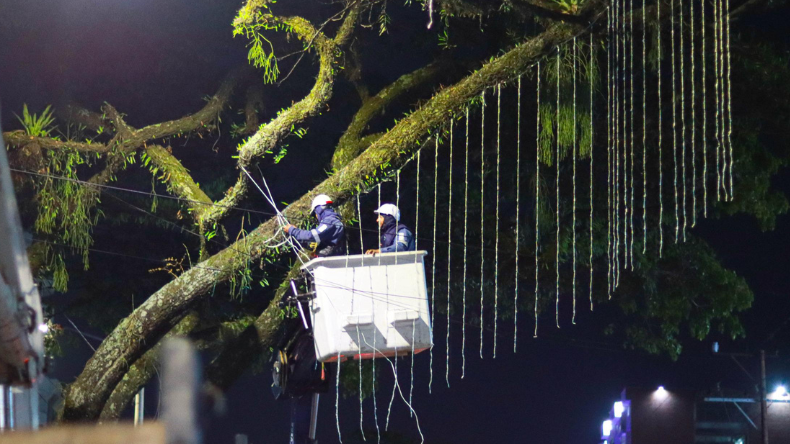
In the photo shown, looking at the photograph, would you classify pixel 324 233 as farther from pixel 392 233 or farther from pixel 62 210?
pixel 62 210

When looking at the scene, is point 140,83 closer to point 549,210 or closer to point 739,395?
point 549,210

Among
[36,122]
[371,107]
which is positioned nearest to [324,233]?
[371,107]

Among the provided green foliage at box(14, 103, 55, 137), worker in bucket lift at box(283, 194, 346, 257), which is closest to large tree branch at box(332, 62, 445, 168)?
worker in bucket lift at box(283, 194, 346, 257)

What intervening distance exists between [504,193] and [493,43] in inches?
87.2

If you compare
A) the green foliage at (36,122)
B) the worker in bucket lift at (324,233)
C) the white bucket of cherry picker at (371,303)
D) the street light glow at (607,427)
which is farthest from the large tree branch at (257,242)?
the street light glow at (607,427)

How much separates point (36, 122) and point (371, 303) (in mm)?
5970

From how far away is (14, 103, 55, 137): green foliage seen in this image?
1162 cm

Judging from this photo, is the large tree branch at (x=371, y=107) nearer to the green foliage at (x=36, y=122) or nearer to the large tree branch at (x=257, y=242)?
the large tree branch at (x=257, y=242)

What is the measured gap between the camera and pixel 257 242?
10.4 metres

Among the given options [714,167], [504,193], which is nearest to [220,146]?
[504,193]

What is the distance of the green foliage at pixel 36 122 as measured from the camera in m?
11.6

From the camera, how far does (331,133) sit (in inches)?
583

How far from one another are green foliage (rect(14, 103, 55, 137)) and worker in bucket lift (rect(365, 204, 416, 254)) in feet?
16.9

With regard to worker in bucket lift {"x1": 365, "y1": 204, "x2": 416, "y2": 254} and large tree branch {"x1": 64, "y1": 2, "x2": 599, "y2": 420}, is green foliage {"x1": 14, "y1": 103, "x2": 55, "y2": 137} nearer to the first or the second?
large tree branch {"x1": 64, "y1": 2, "x2": 599, "y2": 420}
